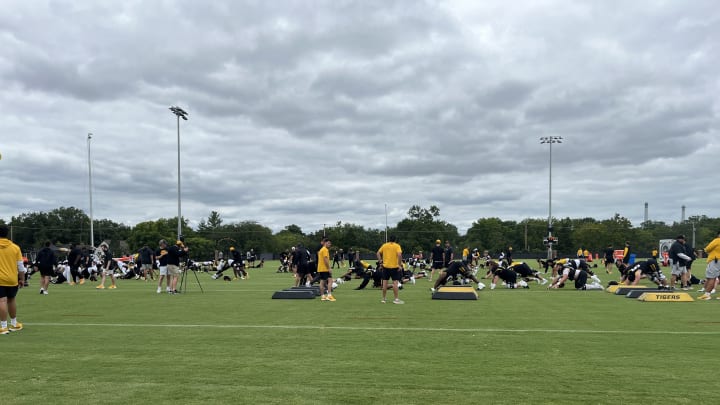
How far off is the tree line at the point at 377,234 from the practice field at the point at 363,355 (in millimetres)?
88109

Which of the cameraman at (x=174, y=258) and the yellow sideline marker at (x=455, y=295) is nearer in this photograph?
the yellow sideline marker at (x=455, y=295)

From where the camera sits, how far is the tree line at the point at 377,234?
107519 mm

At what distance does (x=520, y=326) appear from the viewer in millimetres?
10680

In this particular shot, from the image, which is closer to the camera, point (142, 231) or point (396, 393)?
point (396, 393)

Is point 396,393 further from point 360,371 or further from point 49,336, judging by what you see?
point 49,336

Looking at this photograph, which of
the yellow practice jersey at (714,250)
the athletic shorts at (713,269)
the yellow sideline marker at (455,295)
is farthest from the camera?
the yellow sideline marker at (455,295)

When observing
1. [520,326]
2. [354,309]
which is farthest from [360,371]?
[354,309]

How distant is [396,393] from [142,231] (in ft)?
384

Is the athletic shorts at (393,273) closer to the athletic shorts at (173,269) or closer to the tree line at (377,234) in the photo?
the athletic shorts at (173,269)

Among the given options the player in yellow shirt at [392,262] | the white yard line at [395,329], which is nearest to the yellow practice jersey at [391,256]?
the player in yellow shirt at [392,262]

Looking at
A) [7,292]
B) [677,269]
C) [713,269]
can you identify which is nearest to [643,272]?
[677,269]

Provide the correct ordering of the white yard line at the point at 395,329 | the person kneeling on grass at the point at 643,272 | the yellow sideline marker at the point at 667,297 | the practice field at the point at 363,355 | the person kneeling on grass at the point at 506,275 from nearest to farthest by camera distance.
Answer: the practice field at the point at 363,355
the white yard line at the point at 395,329
the yellow sideline marker at the point at 667,297
the person kneeling on grass at the point at 643,272
the person kneeling on grass at the point at 506,275

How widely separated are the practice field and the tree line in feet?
289

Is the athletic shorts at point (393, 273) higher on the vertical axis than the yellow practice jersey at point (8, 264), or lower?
lower
